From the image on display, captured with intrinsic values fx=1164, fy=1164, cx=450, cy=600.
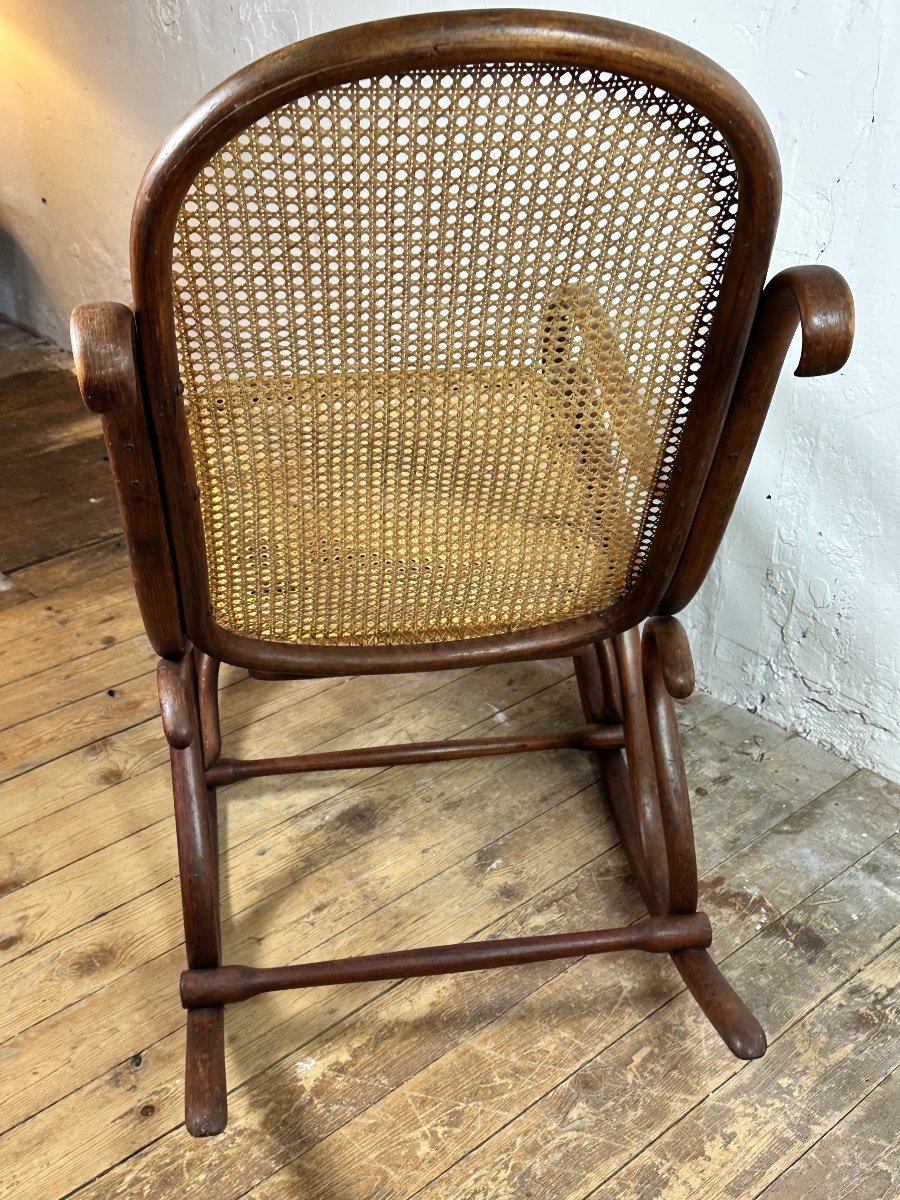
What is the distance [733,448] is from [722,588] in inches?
28.9

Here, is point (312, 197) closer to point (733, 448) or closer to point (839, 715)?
point (733, 448)

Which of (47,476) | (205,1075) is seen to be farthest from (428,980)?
(47,476)

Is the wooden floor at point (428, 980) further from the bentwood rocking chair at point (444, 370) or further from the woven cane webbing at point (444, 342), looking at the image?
the woven cane webbing at point (444, 342)

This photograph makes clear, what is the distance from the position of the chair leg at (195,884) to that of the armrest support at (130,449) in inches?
2.2

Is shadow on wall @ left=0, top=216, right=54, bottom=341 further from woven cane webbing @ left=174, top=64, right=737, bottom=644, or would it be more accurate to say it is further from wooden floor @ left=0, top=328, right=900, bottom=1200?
woven cane webbing @ left=174, top=64, right=737, bottom=644

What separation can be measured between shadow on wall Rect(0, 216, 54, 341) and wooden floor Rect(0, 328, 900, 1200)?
149cm

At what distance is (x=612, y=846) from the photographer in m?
1.51

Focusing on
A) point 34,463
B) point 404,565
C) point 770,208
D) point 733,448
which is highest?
point 770,208

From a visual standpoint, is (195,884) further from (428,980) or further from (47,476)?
(47,476)

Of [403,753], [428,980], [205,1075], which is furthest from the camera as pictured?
[403,753]

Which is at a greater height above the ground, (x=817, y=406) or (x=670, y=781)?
(x=817, y=406)

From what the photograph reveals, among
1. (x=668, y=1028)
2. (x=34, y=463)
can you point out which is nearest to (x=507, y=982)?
(x=668, y=1028)

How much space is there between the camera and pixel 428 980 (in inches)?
52.4

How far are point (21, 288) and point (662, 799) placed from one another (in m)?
2.57
